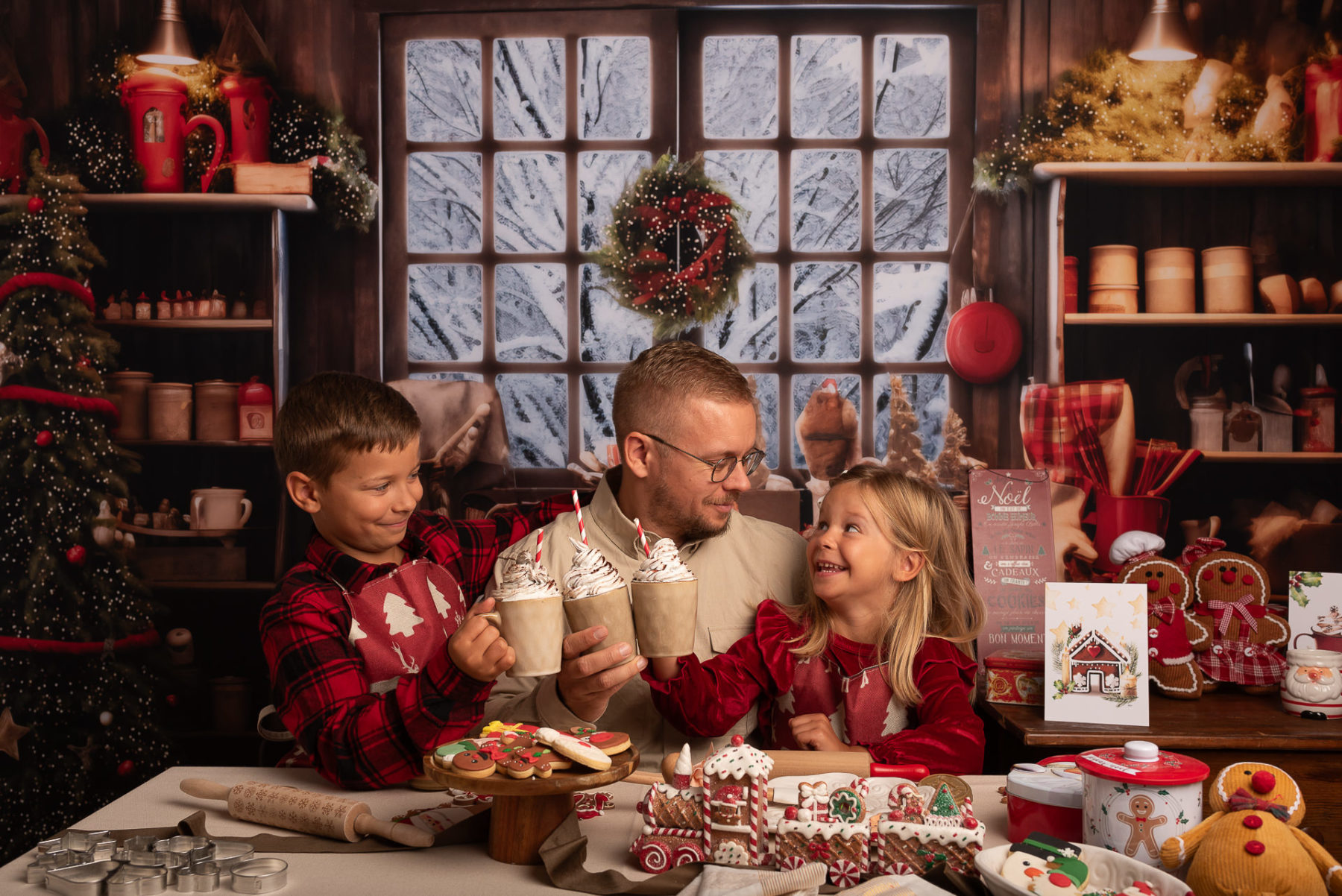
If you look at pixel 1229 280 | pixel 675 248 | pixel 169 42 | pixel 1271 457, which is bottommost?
pixel 1271 457

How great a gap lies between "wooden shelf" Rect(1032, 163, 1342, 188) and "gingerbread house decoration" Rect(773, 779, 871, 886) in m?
2.81

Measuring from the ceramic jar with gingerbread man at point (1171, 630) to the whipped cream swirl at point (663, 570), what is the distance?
53.9 inches

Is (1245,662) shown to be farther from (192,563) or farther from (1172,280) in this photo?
(192,563)

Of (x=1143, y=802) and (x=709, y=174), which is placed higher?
(x=709, y=174)

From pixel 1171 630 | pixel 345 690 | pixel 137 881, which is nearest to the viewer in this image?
pixel 137 881

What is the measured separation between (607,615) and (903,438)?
7.42ft

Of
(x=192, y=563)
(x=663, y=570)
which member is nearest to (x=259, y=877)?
(x=663, y=570)

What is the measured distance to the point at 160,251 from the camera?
3.65 m

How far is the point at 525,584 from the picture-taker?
1.56 meters

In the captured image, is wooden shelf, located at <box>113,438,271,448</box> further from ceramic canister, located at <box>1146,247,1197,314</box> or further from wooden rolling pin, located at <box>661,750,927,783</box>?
ceramic canister, located at <box>1146,247,1197,314</box>

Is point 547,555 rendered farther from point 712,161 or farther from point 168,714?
point 168,714

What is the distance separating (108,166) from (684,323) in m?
2.11

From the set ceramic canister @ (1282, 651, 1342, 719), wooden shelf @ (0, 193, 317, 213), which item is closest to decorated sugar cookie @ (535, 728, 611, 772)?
ceramic canister @ (1282, 651, 1342, 719)

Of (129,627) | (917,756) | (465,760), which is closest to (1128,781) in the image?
(917,756)
